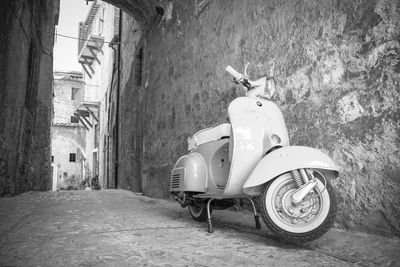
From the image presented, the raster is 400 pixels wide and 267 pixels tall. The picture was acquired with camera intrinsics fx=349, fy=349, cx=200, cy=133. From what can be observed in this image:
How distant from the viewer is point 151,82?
25.7 ft

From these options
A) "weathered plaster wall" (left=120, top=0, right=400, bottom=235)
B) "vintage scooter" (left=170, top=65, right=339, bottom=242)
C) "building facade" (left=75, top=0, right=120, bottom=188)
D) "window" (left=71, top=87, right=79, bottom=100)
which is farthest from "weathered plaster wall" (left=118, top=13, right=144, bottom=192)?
"window" (left=71, top=87, right=79, bottom=100)

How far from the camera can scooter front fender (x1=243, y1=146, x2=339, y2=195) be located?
2107mm

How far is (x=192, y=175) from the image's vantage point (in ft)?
9.90

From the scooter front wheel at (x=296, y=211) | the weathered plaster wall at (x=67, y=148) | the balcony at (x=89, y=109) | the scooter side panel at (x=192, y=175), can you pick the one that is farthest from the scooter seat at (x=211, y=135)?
the weathered plaster wall at (x=67, y=148)

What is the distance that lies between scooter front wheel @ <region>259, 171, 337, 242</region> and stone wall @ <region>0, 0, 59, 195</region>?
4354 mm

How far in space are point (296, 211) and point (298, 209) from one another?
17 mm

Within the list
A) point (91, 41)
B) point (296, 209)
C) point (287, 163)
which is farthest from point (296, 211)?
point (91, 41)

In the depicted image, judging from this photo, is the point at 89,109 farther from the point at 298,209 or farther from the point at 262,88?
the point at 298,209

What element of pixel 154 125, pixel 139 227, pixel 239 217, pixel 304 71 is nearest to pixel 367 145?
pixel 304 71

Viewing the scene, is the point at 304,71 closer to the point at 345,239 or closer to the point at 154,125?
the point at 345,239

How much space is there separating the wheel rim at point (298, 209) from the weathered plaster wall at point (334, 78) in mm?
444

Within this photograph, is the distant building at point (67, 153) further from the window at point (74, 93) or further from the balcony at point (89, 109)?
the balcony at point (89, 109)

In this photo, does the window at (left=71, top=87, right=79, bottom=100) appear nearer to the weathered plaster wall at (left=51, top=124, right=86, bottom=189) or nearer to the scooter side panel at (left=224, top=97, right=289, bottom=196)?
the weathered plaster wall at (left=51, top=124, right=86, bottom=189)

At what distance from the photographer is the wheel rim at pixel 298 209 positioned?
204 centimetres
